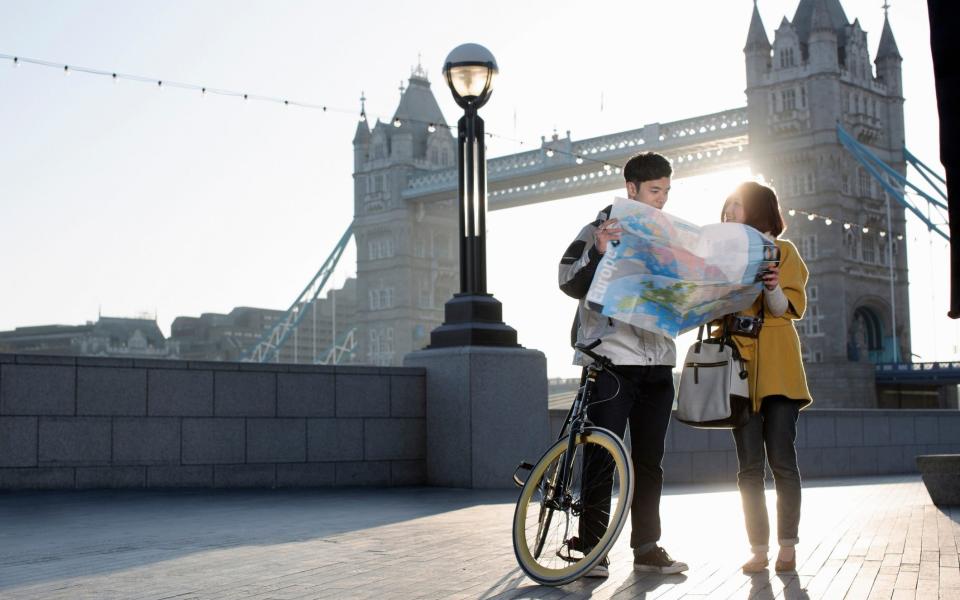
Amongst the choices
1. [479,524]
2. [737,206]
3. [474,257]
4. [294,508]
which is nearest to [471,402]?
[474,257]

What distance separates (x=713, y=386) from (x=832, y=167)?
46240 millimetres

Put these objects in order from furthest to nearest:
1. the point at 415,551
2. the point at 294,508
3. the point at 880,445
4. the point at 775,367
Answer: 1. the point at 880,445
2. the point at 294,508
3. the point at 415,551
4. the point at 775,367

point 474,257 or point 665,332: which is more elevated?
point 474,257

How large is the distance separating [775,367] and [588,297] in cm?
75

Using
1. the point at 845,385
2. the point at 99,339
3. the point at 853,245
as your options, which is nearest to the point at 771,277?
the point at 845,385

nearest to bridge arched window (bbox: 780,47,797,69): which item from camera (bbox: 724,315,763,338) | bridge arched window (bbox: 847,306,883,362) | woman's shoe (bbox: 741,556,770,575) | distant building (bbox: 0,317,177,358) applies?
bridge arched window (bbox: 847,306,883,362)

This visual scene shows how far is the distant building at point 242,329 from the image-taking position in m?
116

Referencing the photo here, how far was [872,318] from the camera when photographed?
1948 inches

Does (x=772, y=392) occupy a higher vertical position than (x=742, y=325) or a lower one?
lower

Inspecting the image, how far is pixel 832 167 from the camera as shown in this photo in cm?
4775

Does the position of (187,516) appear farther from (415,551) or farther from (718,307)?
(718,307)

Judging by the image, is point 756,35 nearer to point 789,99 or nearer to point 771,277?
point 789,99

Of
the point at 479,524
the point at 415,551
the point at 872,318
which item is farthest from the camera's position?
the point at 872,318

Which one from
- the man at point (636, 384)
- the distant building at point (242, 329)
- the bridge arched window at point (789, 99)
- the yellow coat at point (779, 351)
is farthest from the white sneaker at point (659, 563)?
the distant building at point (242, 329)
